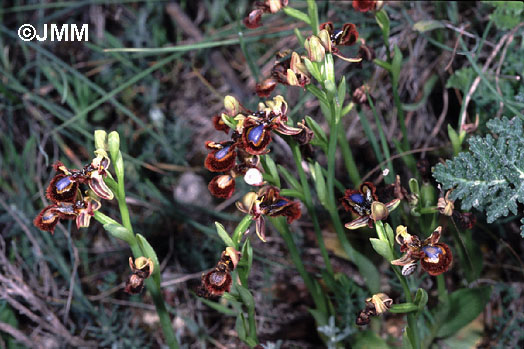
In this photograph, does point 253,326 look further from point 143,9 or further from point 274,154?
point 143,9

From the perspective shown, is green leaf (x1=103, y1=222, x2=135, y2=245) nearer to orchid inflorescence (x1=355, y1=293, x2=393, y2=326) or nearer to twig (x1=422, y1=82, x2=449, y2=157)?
orchid inflorescence (x1=355, y1=293, x2=393, y2=326)

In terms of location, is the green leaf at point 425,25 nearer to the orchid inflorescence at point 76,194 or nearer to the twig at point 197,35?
the twig at point 197,35

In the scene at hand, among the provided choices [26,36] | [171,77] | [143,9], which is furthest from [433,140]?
[26,36]

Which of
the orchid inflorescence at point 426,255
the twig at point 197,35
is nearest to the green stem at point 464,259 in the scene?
the orchid inflorescence at point 426,255

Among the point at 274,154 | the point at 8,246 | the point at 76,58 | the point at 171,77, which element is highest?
the point at 76,58

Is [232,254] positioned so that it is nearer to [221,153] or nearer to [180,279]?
[221,153]

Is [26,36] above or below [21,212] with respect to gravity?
above
